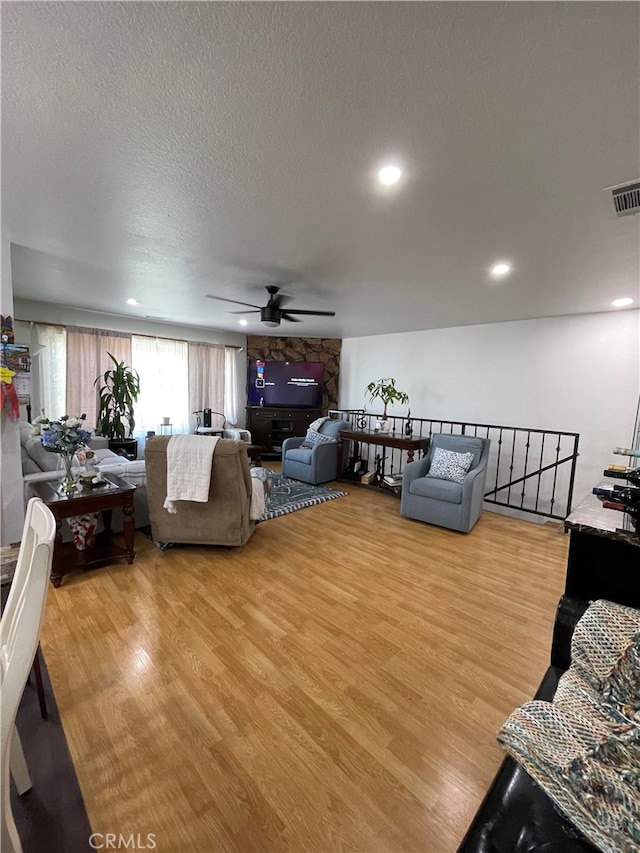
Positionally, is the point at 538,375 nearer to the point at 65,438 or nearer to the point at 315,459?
the point at 315,459

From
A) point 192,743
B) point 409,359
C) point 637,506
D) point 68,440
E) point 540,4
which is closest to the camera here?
point 540,4

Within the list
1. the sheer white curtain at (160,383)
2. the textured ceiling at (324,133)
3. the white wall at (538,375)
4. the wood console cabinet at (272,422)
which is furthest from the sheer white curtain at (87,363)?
the white wall at (538,375)

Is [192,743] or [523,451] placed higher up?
[523,451]

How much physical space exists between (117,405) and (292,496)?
3021 millimetres

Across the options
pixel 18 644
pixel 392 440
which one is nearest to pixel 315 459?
pixel 392 440

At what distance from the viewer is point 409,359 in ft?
18.9

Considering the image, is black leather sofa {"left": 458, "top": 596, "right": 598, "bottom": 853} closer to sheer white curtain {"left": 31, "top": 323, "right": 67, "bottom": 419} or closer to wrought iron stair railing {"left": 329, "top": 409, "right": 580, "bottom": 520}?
wrought iron stair railing {"left": 329, "top": 409, "right": 580, "bottom": 520}

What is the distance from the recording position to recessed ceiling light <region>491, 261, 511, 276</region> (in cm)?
268

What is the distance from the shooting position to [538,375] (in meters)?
4.40

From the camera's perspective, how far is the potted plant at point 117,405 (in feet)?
16.3

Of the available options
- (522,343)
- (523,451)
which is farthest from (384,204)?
(523,451)

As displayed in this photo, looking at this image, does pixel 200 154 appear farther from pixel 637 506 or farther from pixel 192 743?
pixel 192 743

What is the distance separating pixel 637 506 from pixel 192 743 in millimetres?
1862

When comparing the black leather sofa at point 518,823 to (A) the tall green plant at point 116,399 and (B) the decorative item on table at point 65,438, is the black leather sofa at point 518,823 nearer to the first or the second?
(B) the decorative item on table at point 65,438
